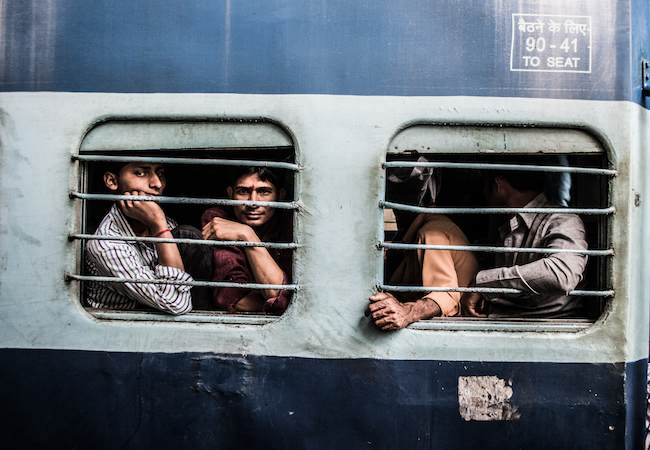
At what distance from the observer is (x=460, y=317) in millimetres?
1783

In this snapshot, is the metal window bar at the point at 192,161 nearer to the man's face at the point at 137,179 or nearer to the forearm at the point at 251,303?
the man's face at the point at 137,179

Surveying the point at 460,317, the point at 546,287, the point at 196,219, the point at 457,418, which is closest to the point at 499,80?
the point at 546,287

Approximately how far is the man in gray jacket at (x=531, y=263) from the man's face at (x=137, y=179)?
1453mm

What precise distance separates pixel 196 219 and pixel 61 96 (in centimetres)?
86

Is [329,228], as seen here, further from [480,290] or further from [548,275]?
[548,275]

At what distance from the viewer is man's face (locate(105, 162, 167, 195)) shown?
186 cm

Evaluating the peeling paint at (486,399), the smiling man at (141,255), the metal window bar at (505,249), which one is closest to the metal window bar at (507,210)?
the metal window bar at (505,249)

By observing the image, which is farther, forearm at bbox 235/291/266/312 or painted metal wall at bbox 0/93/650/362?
forearm at bbox 235/291/266/312

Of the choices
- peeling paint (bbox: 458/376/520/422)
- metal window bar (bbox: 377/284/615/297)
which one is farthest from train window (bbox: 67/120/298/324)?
peeling paint (bbox: 458/376/520/422)

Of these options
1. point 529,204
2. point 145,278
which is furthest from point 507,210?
point 145,278

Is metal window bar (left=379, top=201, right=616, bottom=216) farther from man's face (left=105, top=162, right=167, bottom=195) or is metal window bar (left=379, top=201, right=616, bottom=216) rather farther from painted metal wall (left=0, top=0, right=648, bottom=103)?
man's face (left=105, top=162, right=167, bottom=195)

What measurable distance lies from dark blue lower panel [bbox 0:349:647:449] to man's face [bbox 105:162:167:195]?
2.29ft

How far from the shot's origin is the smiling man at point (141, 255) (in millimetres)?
1742

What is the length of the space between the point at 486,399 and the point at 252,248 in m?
1.11
